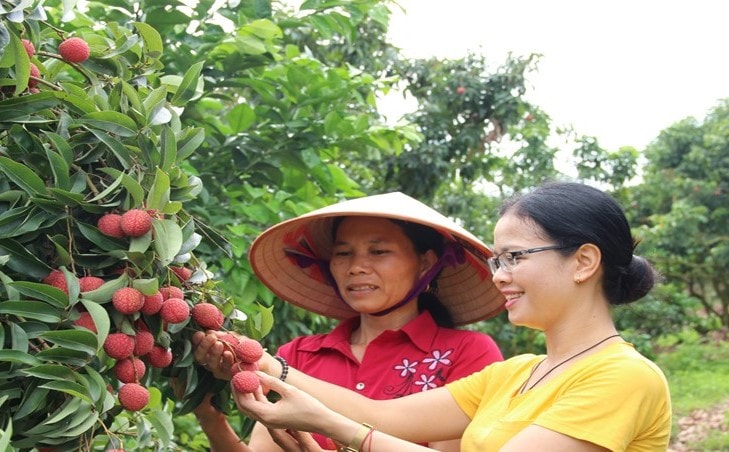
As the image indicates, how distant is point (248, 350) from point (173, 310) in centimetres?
23

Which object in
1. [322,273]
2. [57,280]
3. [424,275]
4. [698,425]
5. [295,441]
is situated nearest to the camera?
[57,280]

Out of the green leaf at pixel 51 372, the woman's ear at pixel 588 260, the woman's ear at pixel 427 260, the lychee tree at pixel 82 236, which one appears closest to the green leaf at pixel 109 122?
the lychee tree at pixel 82 236

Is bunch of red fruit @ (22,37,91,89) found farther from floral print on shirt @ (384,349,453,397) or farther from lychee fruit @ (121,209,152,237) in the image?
floral print on shirt @ (384,349,453,397)

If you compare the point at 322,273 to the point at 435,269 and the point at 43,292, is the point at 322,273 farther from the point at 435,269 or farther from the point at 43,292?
the point at 43,292

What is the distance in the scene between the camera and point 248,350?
156 cm

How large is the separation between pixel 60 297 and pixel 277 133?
62.1 inches

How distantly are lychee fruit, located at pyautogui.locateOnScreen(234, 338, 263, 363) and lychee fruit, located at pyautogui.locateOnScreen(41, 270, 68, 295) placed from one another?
35cm

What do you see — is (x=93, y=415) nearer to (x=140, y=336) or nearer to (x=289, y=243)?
(x=140, y=336)

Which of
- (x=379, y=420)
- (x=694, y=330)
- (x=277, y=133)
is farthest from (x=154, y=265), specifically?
(x=694, y=330)

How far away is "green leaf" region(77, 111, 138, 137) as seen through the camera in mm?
1359

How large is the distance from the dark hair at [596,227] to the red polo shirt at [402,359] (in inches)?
15.6

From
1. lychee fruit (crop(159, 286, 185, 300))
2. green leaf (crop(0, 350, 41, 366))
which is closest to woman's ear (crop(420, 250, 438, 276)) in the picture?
lychee fruit (crop(159, 286, 185, 300))

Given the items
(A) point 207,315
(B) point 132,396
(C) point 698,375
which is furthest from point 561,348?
(C) point 698,375

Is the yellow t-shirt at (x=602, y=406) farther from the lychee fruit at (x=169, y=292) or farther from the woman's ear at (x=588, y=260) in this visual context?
the lychee fruit at (x=169, y=292)
